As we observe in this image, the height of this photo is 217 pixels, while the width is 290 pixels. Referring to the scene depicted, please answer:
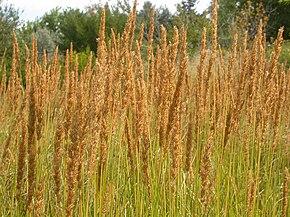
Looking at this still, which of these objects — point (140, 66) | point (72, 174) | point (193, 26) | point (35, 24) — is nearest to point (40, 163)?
point (140, 66)

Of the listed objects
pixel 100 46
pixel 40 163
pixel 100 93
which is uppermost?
pixel 100 46

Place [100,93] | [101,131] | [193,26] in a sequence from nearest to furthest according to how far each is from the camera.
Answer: [100,93]
[101,131]
[193,26]

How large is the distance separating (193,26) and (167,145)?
15.9m

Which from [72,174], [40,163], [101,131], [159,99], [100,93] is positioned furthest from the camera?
[40,163]

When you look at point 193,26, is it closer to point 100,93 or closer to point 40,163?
point 40,163

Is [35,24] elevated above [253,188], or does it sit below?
above

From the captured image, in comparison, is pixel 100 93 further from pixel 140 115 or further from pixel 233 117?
pixel 233 117

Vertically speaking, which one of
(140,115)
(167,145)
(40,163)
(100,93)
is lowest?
(40,163)

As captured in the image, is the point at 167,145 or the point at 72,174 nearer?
the point at 72,174

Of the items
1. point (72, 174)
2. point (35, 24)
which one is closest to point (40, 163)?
point (72, 174)

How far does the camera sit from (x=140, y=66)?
1.90 metres

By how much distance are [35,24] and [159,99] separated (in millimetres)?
30839

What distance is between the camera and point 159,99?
1753 millimetres

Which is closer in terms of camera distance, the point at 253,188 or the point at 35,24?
the point at 253,188
